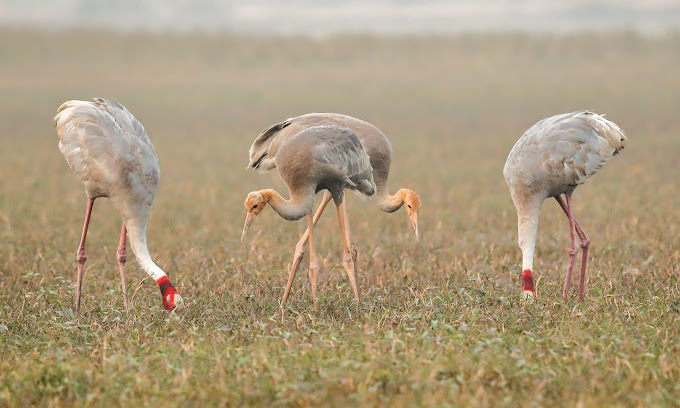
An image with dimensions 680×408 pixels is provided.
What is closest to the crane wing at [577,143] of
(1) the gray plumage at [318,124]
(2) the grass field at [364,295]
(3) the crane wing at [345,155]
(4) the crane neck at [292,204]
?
(2) the grass field at [364,295]

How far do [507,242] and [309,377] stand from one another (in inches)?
190

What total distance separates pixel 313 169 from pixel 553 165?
6.35 ft

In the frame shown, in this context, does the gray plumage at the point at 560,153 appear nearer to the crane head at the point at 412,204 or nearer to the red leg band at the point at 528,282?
the crane head at the point at 412,204

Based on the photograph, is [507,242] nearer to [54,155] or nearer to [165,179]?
[165,179]

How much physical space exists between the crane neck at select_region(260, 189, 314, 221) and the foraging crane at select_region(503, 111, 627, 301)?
167cm

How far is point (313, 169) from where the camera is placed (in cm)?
756

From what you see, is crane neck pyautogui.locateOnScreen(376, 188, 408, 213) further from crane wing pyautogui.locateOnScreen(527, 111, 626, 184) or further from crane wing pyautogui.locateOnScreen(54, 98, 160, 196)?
crane wing pyautogui.locateOnScreen(54, 98, 160, 196)

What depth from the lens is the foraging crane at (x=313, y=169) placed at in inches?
297

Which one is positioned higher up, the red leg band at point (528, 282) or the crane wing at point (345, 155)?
the crane wing at point (345, 155)

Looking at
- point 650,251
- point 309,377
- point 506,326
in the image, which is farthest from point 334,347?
point 650,251

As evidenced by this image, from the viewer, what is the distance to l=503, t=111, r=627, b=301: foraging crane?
7.81 m

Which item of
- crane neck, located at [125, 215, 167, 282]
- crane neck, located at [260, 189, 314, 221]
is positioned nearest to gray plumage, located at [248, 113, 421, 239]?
crane neck, located at [260, 189, 314, 221]

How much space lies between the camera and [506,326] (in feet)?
21.6

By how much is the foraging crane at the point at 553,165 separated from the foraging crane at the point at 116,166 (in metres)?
2.91
